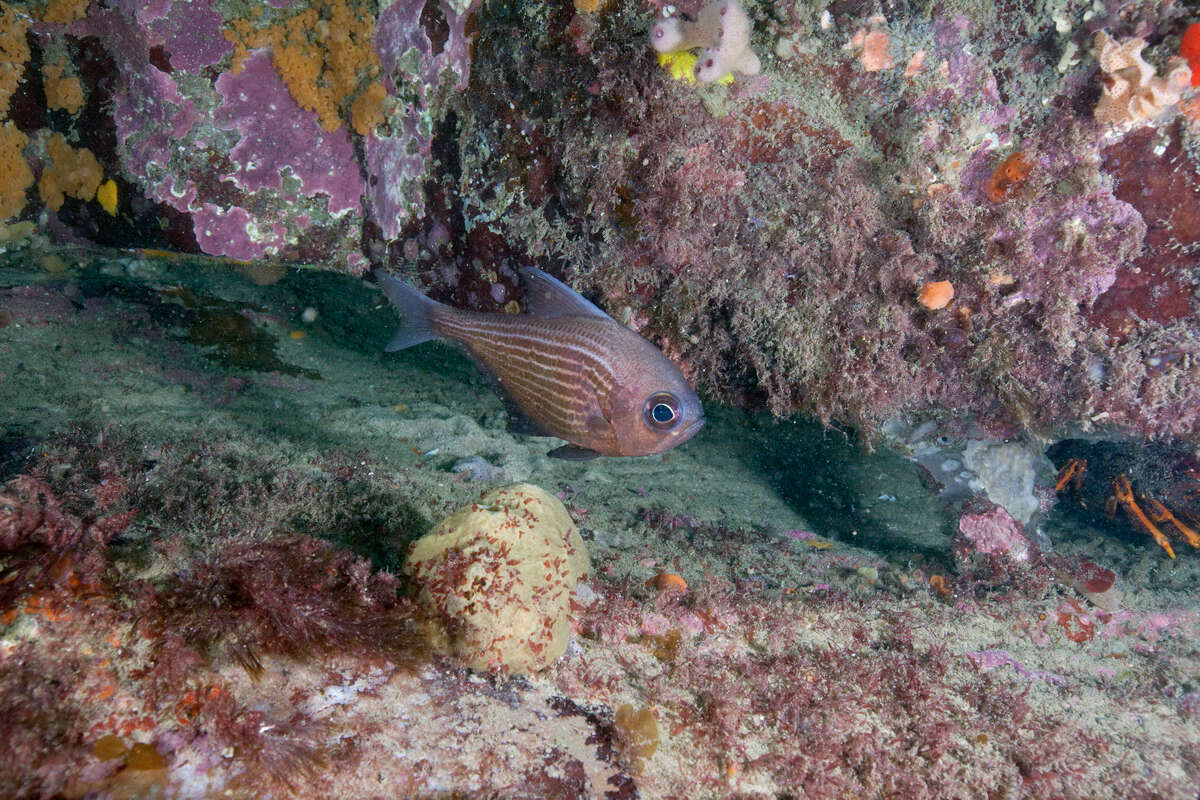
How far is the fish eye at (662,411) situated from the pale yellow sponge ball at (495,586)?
32.0 inches

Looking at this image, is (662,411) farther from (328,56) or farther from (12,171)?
(12,171)

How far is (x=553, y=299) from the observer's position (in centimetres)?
328

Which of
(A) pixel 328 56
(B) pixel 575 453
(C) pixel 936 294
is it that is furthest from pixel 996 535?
(A) pixel 328 56

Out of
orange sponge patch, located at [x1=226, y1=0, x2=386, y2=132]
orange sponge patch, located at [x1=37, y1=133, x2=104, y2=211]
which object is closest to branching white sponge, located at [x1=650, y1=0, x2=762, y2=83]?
orange sponge patch, located at [x1=226, y1=0, x2=386, y2=132]

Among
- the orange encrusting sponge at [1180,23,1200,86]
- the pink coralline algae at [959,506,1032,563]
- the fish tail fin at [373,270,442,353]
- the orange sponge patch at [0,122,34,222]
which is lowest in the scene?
the pink coralline algae at [959,506,1032,563]

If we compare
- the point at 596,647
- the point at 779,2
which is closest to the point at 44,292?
the point at 596,647

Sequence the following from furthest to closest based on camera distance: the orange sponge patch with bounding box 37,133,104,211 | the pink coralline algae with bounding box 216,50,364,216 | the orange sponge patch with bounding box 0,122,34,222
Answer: the orange sponge patch with bounding box 0,122,34,222 → the orange sponge patch with bounding box 37,133,104,211 → the pink coralline algae with bounding box 216,50,364,216

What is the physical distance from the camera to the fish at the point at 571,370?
3.03m

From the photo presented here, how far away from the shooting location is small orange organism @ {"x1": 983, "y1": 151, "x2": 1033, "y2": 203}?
9.90 ft

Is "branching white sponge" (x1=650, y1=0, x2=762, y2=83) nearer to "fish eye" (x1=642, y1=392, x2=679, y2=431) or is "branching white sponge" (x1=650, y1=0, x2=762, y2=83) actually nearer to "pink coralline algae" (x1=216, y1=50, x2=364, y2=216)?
"fish eye" (x1=642, y1=392, x2=679, y2=431)

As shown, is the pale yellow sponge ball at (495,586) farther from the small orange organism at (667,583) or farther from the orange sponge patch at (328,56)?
the orange sponge patch at (328,56)

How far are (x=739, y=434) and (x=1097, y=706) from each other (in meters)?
5.22

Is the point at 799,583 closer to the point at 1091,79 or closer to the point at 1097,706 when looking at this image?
the point at 1097,706

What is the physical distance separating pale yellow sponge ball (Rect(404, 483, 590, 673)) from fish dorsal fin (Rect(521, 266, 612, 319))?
44.9 inches
